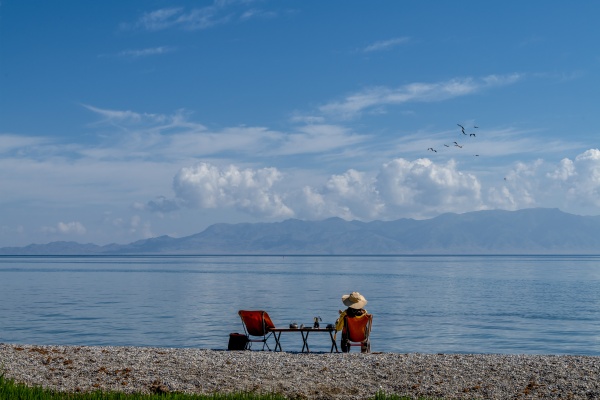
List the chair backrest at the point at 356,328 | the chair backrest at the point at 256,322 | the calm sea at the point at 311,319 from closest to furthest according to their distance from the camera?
the chair backrest at the point at 356,328 → the chair backrest at the point at 256,322 → the calm sea at the point at 311,319

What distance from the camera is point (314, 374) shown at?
13.4 metres

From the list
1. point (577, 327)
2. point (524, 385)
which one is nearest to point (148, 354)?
point (524, 385)

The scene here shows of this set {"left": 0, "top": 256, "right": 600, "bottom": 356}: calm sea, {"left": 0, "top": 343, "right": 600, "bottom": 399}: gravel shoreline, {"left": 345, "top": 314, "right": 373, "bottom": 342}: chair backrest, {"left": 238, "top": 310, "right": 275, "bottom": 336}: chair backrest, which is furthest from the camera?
{"left": 0, "top": 256, "right": 600, "bottom": 356}: calm sea

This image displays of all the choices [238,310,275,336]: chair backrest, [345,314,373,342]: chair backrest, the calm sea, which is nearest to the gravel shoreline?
[345,314,373,342]: chair backrest

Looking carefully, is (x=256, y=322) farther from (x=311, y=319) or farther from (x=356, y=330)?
(x=311, y=319)

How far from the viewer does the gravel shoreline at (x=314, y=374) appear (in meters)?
12.3

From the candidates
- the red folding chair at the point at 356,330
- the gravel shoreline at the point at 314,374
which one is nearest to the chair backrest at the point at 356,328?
the red folding chair at the point at 356,330

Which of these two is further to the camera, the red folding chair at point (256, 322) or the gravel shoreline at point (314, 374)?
the red folding chair at point (256, 322)

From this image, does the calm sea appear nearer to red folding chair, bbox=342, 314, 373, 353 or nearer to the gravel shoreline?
red folding chair, bbox=342, 314, 373, 353

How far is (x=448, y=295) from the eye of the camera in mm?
54969

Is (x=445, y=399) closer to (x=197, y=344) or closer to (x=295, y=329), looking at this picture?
(x=295, y=329)

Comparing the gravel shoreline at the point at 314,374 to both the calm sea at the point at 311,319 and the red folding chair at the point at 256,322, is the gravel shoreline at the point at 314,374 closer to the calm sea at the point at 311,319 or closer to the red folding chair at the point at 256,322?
the red folding chair at the point at 256,322

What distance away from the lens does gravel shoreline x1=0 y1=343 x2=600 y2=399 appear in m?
12.3

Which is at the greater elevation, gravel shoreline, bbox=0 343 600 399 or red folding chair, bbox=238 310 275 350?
red folding chair, bbox=238 310 275 350
